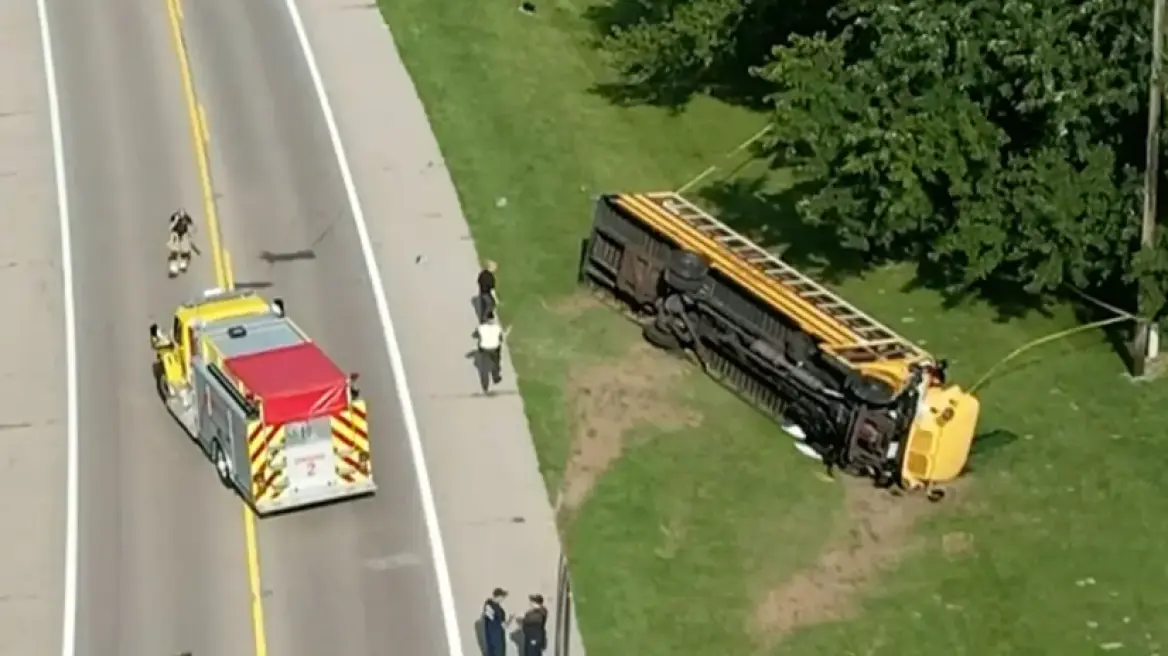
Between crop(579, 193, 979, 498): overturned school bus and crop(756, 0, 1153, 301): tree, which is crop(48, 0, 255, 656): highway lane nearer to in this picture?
crop(579, 193, 979, 498): overturned school bus

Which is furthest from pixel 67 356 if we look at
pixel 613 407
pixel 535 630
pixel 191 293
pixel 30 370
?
pixel 535 630

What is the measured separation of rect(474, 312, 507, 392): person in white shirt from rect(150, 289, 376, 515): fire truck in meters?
3.03

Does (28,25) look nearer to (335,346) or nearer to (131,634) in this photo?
(335,346)

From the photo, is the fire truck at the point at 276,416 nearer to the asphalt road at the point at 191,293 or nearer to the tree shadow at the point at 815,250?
the asphalt road at the point at 191,293

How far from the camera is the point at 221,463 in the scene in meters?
34.0

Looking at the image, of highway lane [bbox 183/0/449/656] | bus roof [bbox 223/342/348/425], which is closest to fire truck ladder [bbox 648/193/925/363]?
highway lane [bbox 183/0/449/656]

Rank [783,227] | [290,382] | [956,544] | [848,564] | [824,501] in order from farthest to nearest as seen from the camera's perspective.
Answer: [783,227], [824,501], [290,382], [956,544], [848,564]

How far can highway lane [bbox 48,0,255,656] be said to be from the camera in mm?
31203

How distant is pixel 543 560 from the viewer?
105 ft

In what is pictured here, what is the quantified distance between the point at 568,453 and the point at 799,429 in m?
3.78

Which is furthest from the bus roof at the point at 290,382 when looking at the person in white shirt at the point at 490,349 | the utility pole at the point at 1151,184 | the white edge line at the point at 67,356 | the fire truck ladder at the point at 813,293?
the utility pole at the point at 1151,184

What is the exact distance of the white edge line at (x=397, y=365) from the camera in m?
31.3

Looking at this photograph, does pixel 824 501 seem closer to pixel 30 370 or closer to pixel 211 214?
pixel 30 370

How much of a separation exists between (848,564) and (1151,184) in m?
9.19
